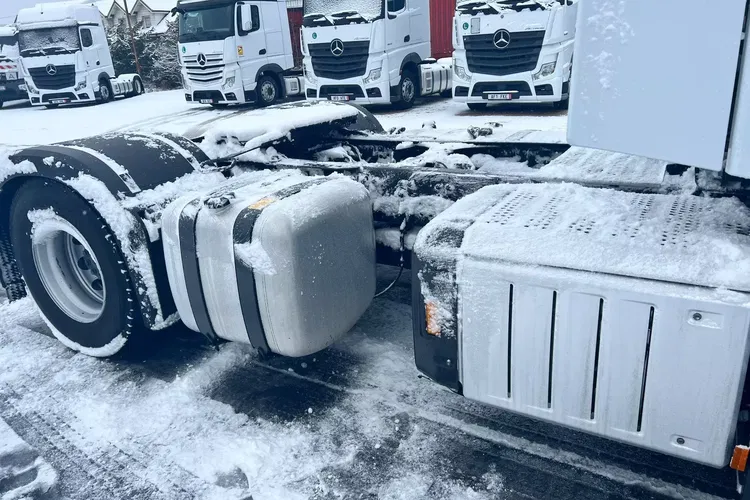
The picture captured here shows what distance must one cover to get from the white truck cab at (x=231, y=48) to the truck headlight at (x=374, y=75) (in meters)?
3.74

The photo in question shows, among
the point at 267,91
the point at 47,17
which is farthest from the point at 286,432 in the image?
the point at 47,17

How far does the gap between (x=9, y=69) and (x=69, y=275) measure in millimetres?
20977

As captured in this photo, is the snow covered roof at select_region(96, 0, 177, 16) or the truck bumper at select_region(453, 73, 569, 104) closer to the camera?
the truck bumper at select_region(453, 73, 569, 104)

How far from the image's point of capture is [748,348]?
5.72ft

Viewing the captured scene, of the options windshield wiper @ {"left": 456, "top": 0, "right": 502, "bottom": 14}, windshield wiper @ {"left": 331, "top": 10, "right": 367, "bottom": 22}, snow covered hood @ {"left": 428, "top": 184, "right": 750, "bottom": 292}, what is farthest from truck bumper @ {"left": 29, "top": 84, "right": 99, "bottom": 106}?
snow covered hood @ {"left": 428, "top": 184, "right": 750, "bottom": 292}

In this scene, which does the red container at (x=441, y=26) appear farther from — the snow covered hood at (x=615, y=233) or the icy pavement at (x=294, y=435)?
the snow covered hood at (x=615, y=233)

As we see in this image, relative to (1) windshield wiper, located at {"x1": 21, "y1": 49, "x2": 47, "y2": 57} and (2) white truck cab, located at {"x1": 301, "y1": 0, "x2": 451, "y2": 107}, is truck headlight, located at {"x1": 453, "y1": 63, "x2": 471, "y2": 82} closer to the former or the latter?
(2) white truck cab, located at {"x1": 301, "y1": 0, "x2": 451, "y2": 107}

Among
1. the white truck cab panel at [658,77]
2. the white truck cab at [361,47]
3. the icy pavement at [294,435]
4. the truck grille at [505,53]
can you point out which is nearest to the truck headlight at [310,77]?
the white truck cab at [361,47]

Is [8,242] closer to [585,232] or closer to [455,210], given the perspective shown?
[455,210]

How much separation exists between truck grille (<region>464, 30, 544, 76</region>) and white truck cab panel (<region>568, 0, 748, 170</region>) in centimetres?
873

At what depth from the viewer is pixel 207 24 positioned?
13.6 meters

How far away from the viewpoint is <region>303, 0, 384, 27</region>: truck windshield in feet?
37.4

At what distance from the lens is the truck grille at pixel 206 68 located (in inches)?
539

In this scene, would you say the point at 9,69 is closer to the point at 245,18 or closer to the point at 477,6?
the point at 245,18
